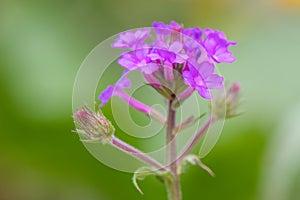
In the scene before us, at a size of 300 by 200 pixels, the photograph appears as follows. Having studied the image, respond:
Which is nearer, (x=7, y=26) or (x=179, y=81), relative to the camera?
(x=179, y=81)

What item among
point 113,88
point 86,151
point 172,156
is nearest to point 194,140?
point 172,156

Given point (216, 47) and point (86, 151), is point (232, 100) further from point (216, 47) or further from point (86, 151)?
point (86, 151)

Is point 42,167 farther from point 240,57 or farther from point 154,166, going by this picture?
point 154,166

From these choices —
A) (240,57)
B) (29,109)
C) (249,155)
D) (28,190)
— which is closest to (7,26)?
(29,109)

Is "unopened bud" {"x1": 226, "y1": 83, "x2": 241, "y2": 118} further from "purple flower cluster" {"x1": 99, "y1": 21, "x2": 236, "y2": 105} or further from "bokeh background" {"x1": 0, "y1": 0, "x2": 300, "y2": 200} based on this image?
"bokeh background" {"x1": 0, "y1": 0, "x2": 300, "y2": 200}

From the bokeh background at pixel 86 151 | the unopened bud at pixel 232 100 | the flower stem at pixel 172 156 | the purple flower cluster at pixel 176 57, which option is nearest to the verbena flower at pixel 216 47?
the purple flower cluster at pixel 176 57

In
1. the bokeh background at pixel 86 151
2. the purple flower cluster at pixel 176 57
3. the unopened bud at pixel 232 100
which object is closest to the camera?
the purple flower cluster at pixel 176 57

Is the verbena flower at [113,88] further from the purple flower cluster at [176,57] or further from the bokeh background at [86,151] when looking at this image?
the bokeh background at [86,151]
